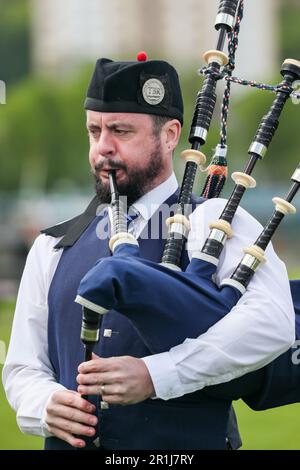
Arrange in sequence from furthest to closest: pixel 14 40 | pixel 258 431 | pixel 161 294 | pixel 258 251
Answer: pixel 14 40
pixel 258 431
pixel 258 251
pixel 161 294

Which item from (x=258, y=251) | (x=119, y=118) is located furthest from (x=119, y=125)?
(x=258, y=251)

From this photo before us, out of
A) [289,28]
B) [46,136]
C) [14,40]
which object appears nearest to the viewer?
[46,136]

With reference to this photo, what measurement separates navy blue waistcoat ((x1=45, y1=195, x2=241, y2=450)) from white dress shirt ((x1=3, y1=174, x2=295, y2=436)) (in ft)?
0.31

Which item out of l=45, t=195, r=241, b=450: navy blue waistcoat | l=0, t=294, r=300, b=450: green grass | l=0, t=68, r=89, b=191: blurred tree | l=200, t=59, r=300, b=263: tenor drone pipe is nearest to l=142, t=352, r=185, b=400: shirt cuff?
l=45, t=195, r=241, b=450: navy blue waistcoat

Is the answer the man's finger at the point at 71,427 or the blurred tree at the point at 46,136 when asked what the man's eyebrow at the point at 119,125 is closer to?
the man's finger at the point at 71,427

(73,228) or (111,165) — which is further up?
(111,165)

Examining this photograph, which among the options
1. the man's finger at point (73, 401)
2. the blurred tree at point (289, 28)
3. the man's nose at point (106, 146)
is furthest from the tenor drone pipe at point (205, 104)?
the blurred tree at point (289, 28)

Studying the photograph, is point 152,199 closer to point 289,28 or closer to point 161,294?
point 161,294

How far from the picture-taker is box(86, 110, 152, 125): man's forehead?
3.82m

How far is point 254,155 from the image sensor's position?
12.5ft

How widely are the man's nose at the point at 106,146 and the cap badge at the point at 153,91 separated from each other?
6.6 inches

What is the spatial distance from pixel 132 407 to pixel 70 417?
0.59 feet
